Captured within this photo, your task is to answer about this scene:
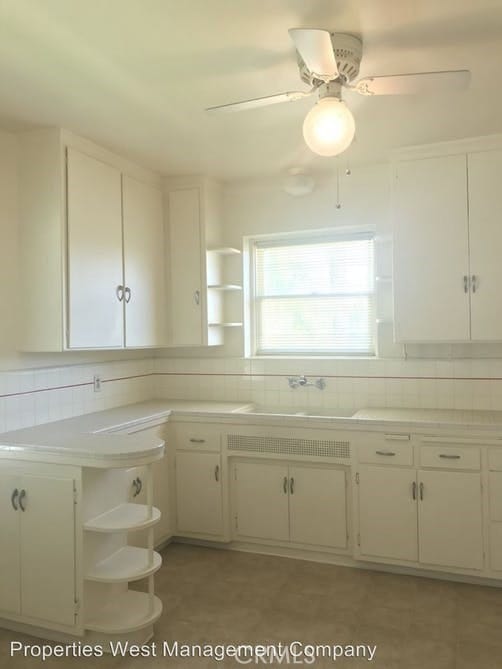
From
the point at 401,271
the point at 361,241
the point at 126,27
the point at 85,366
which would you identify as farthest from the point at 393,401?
the point at 126,27

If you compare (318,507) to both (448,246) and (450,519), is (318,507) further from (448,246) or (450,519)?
(448,246)

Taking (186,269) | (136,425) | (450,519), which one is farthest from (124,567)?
(186,269)

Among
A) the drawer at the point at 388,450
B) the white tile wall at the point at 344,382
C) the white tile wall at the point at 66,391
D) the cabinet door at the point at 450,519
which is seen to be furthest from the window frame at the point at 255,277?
the cabinet door at the point at 450,519

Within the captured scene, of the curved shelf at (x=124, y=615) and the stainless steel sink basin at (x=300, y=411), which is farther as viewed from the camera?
the stainless steel sink basin at (x=300, y=411)

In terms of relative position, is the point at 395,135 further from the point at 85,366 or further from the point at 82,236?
the point at 85,366

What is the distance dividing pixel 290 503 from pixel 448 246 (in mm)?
1892

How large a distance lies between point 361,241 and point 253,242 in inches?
34.1

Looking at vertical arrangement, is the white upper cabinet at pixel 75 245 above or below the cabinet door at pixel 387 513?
→ above

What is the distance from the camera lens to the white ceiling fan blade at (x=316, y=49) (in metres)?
1.66

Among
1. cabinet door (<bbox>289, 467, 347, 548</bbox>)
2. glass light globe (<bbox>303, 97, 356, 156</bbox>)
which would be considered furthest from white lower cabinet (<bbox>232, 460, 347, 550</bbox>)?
glass light globe (<bbox>303, 97, 356, 156</bbox>)

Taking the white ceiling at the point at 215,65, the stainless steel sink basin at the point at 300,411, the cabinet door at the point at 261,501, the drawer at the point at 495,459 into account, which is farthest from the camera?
the stainless steel sink basin at the point at 300,411

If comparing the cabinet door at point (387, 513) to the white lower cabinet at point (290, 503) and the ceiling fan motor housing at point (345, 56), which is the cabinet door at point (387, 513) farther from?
the ceiling fan motor housing at point (345, 56)

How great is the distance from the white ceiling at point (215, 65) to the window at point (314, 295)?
88cm

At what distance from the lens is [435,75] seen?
6.30 feet
